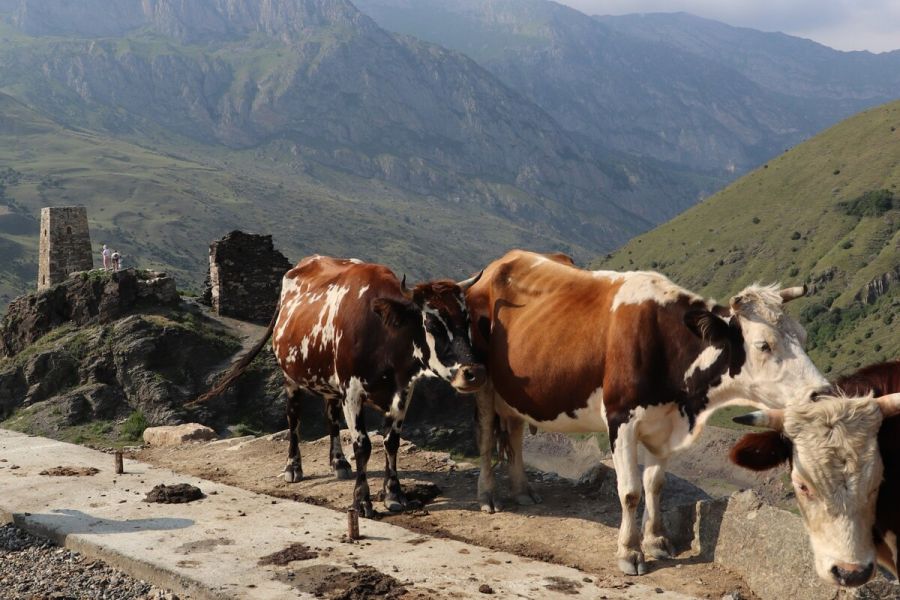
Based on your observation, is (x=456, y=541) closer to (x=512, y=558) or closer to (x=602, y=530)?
(x=512, y=558)

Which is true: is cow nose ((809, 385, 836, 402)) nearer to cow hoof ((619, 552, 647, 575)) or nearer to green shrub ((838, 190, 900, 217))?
cow hoof ((619, 552, 647, 575))

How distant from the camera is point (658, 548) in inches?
378

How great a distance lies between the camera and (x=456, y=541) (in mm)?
10148

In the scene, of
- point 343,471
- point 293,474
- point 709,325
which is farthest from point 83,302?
point 709,325

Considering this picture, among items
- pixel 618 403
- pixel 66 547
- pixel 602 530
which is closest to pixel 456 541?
pixel 602 530

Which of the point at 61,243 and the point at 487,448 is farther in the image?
the point at 61,243

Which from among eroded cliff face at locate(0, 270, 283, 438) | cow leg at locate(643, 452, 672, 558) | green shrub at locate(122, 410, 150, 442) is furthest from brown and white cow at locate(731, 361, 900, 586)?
eroded cliff face at locate(0, 270, 283, 438)

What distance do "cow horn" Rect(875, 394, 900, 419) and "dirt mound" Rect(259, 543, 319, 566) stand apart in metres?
5.80

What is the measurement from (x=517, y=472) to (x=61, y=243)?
3256 cm

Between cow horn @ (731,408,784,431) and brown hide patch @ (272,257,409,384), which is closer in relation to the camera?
cow horn @ (731,408,784,431)

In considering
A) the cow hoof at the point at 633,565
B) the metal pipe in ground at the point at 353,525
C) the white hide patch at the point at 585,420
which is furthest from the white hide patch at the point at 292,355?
the cow hoof at the point at 633,565

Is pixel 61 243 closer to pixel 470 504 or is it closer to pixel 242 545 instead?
pixel 470 504

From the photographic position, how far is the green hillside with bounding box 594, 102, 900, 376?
110 meters

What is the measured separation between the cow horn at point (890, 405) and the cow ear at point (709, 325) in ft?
10.9
